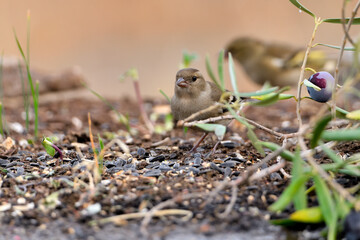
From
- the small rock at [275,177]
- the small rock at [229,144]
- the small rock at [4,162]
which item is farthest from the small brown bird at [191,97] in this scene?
the small rock at [4,162]

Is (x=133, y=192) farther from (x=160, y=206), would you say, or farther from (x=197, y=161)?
(x=197, y=161)

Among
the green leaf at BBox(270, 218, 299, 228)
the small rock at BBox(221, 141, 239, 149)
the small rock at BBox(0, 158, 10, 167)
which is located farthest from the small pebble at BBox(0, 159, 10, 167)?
the green leaf at BBox(270, 218, 299, 228)

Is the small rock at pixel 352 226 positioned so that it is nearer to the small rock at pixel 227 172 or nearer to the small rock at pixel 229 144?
the small rock at pixel 227 172

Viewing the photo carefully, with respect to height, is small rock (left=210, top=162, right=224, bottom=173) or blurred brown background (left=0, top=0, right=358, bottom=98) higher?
blurred brown background (left=0, top=0, right=358, bottom=98)

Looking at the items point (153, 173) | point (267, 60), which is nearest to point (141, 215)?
point (153, 173)

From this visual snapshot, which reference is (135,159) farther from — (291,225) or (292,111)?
(292,111)

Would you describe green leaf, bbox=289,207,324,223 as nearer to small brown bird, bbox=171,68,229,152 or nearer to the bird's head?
small brown bird, bbox=171,68,229,152
